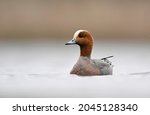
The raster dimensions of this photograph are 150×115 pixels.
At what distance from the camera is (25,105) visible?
1.92 m

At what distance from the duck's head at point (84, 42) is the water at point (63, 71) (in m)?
0.08

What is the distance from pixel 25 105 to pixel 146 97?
1.60 ft

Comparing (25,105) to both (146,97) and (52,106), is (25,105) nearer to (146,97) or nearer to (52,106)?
(52,106)

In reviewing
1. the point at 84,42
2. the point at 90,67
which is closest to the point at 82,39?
the point at 84,42

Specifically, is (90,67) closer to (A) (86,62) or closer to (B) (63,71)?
(A) (86,62)

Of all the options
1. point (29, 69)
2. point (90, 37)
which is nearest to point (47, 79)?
point (29, 69)

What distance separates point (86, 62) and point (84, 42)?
0.27ft

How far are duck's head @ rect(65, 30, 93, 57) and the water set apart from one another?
8 cm

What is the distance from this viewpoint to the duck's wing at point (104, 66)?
204 cm

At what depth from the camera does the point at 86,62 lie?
6.71 ft

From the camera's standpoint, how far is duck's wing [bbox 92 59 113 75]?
2.04m

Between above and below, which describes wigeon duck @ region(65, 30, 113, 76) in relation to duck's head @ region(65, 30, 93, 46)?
below

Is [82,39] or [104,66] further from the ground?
[82,39]

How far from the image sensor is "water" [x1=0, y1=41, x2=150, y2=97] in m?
2.03
